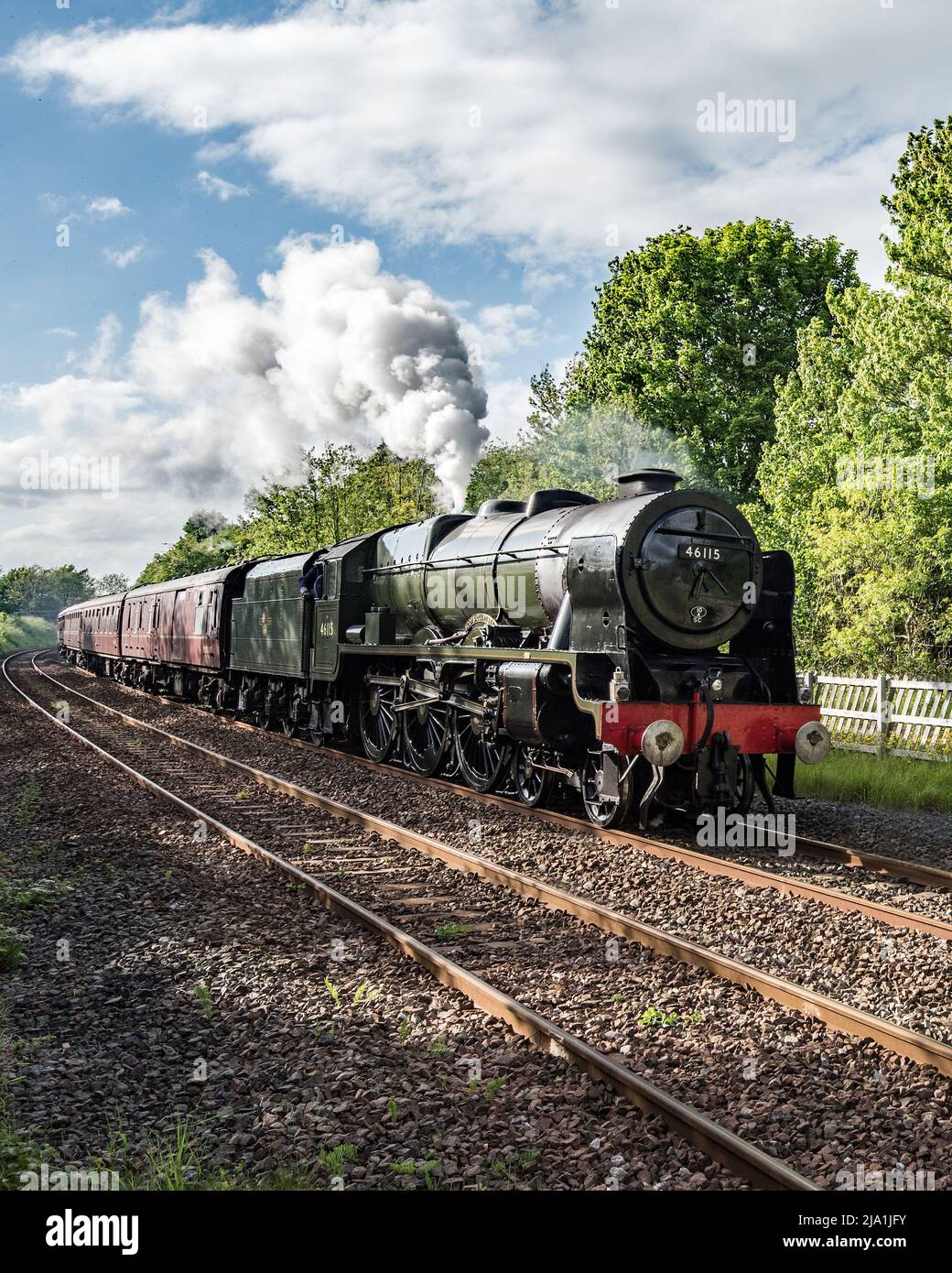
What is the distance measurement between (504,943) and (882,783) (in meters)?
7.06

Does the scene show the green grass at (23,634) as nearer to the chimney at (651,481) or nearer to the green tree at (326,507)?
the green tree at (326,507)

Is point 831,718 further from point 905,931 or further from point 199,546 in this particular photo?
point 199,546

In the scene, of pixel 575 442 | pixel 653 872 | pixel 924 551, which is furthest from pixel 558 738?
pixel 575 442

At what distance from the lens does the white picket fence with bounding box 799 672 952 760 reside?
13.7 metres

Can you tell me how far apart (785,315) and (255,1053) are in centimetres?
2823

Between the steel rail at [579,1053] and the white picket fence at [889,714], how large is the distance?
8245mm

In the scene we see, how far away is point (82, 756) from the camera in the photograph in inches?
600

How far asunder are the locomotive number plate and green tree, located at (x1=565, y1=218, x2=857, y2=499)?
19878 millimetres

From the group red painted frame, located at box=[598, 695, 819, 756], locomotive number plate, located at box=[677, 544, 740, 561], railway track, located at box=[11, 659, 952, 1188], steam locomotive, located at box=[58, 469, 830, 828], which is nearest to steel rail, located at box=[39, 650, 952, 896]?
steam locomotive, located at box=[58, 469, 830, 828]

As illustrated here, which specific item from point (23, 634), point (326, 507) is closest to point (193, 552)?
point (23, 634)

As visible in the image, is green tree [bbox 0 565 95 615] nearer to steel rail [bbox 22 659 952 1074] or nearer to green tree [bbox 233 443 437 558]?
green tree [bbox 233 443 437 558]

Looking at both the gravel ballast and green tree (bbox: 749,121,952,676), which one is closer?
the gravel ballast

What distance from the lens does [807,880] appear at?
7531mm

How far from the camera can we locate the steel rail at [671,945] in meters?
4.55
